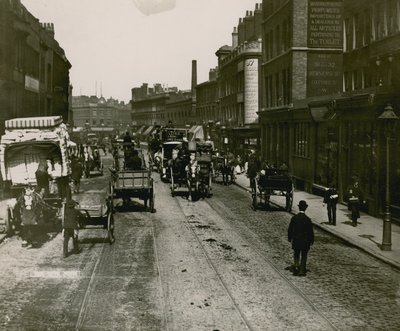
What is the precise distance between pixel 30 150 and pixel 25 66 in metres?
16.8

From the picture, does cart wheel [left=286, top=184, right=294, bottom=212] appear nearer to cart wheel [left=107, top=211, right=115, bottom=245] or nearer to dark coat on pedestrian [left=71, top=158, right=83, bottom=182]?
cart wheel [left=107, top=211, right=115, bottom=245]

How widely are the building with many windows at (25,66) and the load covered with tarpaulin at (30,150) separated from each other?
24.3 ft

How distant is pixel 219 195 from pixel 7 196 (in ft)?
33.0

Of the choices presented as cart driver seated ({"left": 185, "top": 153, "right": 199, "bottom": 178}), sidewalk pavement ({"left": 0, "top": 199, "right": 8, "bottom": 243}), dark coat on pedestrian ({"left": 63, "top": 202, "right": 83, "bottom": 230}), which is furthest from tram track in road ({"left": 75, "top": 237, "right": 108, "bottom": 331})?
cart driver seated ({"left": 185, "top": 153, "right": 199, "bottom": 178})

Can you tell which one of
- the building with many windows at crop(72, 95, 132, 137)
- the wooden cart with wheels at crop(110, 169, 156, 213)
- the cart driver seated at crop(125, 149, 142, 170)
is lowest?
the wooden cart with wheels at crop(110, 169, 156, 213)

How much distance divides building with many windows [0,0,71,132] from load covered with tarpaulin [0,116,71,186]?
7.42 m

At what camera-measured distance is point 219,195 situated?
89.2 ft

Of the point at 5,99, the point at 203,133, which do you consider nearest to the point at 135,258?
the point at 5,99

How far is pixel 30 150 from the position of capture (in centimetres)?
2050

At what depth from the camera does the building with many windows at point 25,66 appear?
28.4m

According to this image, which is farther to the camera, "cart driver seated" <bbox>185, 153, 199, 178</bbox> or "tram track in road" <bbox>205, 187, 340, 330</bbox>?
"cart driver seated" <bbox>185, 153, 199, 178</bbox>

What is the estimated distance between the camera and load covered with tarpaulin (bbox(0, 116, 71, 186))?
1989 cm

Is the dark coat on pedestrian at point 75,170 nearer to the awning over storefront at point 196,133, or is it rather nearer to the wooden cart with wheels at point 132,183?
the wooden cart with wheels at point 132,183

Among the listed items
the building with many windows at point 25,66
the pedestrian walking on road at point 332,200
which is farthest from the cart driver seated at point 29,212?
the building with many windows at point 25,66
